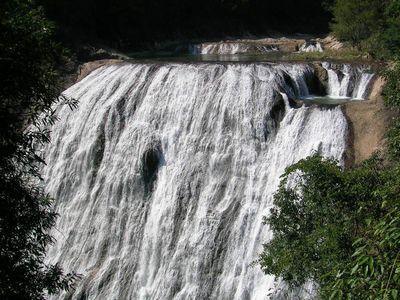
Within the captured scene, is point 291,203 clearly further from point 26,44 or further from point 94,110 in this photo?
point 94,110

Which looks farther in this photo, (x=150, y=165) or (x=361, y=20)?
(x=361, y=20)

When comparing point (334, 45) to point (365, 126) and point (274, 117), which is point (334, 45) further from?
point (365, 126)

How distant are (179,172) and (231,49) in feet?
70.9

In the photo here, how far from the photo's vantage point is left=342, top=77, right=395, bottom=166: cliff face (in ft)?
52.5

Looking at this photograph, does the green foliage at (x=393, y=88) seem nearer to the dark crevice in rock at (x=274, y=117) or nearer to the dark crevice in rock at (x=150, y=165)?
the dark crevice in rock at (x=274, y=117)

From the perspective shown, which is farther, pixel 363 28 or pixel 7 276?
pixel 363 28

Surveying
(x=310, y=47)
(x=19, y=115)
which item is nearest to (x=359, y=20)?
(x=310, y=47)

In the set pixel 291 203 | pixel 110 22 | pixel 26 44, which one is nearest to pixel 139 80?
pixel 291 203

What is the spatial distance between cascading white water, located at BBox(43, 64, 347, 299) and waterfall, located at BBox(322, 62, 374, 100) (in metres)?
1.17

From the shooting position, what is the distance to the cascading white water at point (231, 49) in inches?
1464

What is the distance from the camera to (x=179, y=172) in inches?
720

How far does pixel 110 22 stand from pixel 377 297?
43.9 metres

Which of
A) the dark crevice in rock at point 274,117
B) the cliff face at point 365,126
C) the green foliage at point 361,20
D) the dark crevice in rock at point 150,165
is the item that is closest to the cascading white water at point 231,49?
the green foliage at point 361,20

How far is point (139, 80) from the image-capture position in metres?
21.7
